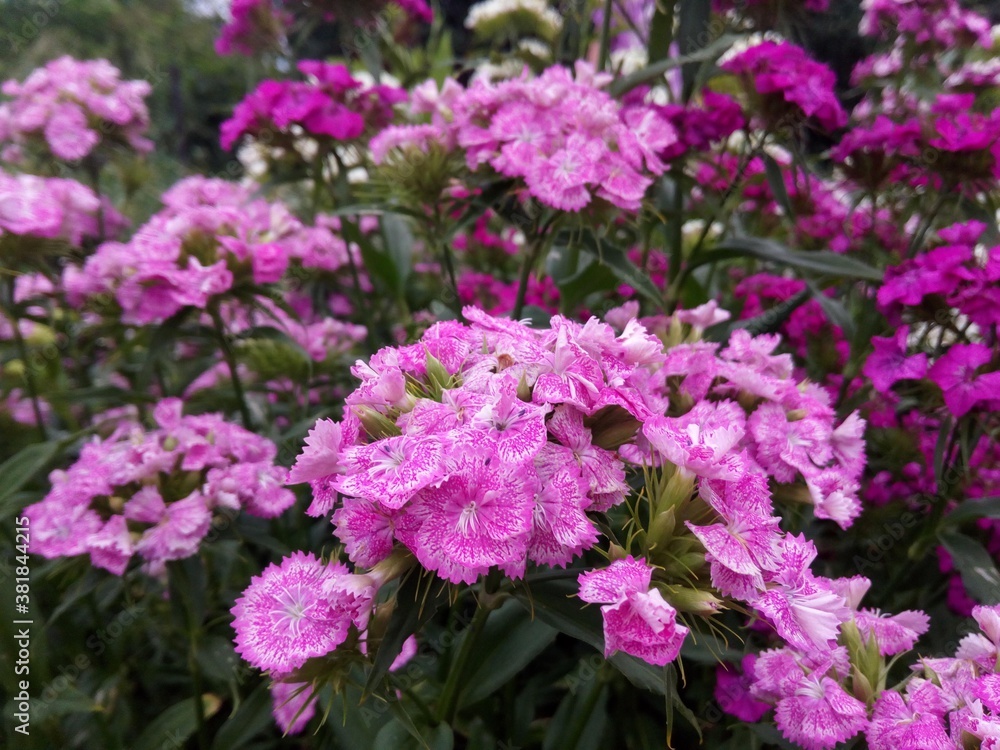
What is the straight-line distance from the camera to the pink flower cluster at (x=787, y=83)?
4.77 feet

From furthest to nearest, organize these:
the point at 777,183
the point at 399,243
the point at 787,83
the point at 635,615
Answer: the point at 399,243
the point at 777,183
the point at 787,83
the point at 635,615

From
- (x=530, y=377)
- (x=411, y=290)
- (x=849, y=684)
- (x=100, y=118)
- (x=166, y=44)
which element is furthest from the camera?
(x=166, y=44)

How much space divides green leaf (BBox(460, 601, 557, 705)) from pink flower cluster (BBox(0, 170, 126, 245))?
1398 mm

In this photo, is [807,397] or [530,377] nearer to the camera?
[530,377]

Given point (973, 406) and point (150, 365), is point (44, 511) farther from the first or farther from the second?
point (973, 406)

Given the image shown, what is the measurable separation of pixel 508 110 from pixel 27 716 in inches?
59.0

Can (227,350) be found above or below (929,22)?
below

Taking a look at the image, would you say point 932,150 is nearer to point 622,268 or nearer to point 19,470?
point 622,268

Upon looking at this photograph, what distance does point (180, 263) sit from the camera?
150 centimetres

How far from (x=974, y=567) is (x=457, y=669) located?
38.2 inches

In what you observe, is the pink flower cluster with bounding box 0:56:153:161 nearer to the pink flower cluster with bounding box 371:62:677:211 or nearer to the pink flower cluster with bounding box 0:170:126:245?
the pink flower cluster with bounding box 0:170:126:245

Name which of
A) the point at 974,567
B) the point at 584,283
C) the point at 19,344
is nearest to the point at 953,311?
the point at 974,567

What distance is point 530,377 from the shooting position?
76 cm

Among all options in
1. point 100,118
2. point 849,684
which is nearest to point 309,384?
point 100,118
